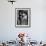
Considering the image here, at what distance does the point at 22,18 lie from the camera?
5.62m

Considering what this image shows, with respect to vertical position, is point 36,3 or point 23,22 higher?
point 36,3

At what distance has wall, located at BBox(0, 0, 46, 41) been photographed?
5574 millimetres

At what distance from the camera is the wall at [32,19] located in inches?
219

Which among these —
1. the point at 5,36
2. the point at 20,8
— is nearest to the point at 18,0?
the point at 20,8

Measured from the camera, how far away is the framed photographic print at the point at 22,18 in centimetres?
559

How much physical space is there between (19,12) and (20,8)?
165mm

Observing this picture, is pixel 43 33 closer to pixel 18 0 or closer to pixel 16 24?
pixel 16 24

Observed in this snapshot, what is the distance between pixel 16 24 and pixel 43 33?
3.76 ft

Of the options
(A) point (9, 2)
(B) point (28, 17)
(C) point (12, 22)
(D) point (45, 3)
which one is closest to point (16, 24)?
(C) point (12, 22)

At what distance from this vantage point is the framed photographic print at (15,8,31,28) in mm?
5588

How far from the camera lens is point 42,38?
18.4 ft

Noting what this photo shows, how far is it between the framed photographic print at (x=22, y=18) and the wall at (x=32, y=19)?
0.40 feet

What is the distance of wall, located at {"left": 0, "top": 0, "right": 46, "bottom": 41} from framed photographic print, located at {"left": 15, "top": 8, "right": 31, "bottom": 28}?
4.8 inches

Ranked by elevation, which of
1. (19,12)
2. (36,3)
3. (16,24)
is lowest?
(16,24)
